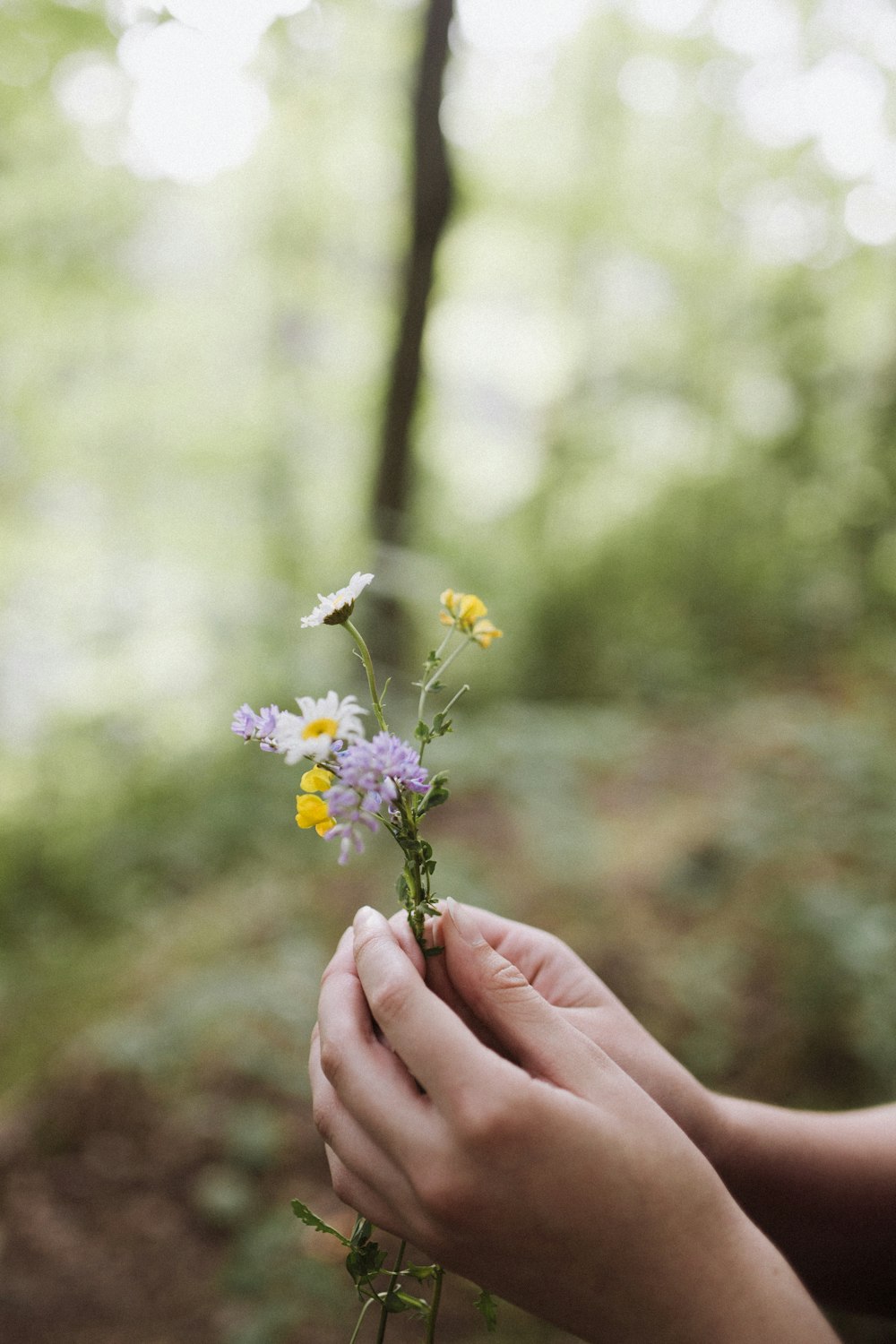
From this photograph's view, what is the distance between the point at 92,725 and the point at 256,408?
2.97 m

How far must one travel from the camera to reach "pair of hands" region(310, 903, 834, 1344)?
0.65 metres

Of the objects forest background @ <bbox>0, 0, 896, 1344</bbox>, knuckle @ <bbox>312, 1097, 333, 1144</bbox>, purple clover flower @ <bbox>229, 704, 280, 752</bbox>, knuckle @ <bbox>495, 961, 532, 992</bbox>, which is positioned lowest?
knuckle @ <bbox>312, 1097, 333, 1144</bbox>

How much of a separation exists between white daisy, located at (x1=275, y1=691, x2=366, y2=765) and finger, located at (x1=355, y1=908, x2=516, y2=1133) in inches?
8.0

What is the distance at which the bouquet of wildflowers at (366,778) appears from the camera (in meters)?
0.73

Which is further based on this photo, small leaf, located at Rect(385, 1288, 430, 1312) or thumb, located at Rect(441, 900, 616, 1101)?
small leaf, located at Rect(385, 1288, 430, 1312)

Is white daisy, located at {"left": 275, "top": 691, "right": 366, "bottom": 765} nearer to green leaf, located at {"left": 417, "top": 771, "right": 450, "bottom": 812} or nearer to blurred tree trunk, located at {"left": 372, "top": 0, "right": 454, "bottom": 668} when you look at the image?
green leaf, located at {"left": 417, "top": 771, "right": 450, "bottom": 812}

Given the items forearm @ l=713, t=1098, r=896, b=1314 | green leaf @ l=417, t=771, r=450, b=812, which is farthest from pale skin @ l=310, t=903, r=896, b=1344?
forearm @ l=713, t=1098, r=896, b=1314

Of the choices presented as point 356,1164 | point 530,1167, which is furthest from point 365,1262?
point 530,1167

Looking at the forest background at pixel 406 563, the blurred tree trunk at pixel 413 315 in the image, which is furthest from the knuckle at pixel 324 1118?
the blurred tree trunk at pixel 413 315

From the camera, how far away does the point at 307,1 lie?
13.9 ft

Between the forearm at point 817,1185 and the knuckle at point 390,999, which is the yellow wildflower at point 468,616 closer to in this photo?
the knuckle at point 390,999

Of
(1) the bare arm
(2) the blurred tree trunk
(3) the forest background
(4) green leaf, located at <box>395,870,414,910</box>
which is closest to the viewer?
(4) green leaf, located at <box>395,870,414,910</box>

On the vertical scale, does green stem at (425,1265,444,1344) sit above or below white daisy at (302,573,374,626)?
below

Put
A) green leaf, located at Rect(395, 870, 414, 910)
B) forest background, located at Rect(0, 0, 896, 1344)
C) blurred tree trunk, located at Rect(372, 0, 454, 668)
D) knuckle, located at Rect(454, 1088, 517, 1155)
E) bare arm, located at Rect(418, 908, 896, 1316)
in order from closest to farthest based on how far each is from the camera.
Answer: knuckle, located at Rect(454, 1088, 517, 1155) < green leaf, located at Rect(395, 870, 414, 910) < bare arm, located at Rect(418, 908, 896, 1316) < forest background, located at Rect(0, 0, 896, 1344) < blurred tree trunk, located at Rect(372, 0, 454, 668)
